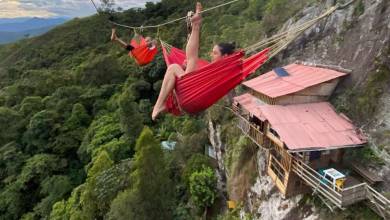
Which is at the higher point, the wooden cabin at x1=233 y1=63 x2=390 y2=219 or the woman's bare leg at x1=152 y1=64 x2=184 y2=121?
the woman's bare leg at x1=152 y1=64 x2=184 y2=121

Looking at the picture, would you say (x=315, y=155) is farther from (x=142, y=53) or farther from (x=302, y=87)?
(x=142, y=53)

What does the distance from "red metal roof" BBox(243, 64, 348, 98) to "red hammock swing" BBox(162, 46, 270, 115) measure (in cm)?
346

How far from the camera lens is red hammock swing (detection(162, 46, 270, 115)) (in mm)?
4328

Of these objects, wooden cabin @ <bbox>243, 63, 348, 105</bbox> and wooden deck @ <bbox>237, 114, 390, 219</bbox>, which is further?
wooden cabin @ <bbox>243, 63, 348, 105</bbox>

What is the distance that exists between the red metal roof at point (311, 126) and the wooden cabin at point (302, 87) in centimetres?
18

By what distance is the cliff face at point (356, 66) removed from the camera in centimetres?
718

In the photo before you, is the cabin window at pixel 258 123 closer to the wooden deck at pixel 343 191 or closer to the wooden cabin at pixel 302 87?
the wooden cabin at pixel 302 87

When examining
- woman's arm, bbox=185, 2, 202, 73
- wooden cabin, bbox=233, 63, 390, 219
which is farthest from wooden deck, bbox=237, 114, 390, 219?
woman's arm, bbox=185, 2, 202, 73

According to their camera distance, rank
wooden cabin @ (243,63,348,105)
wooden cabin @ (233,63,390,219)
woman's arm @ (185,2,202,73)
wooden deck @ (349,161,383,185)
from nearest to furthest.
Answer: woman's arm @ (185,2,202,73) → wooden cabin @ (233,63,390,219) → wooden deck @ (349,161,383,185) → wooden cabin @ (243,63,348,105)

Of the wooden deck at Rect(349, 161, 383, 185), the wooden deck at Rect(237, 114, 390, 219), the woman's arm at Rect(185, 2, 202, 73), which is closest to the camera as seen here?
the woman's arm at Rect(185, 2, 202, 73)

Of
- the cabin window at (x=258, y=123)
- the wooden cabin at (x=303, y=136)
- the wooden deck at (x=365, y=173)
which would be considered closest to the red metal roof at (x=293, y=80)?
the wooden cabin at (x=303, y=136)

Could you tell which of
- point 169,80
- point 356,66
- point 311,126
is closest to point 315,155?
point 311,126

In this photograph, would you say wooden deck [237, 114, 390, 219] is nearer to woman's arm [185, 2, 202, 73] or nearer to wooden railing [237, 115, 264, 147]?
wooden railing [237, 115, 264, 147]

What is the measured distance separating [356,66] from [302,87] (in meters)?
1.30
